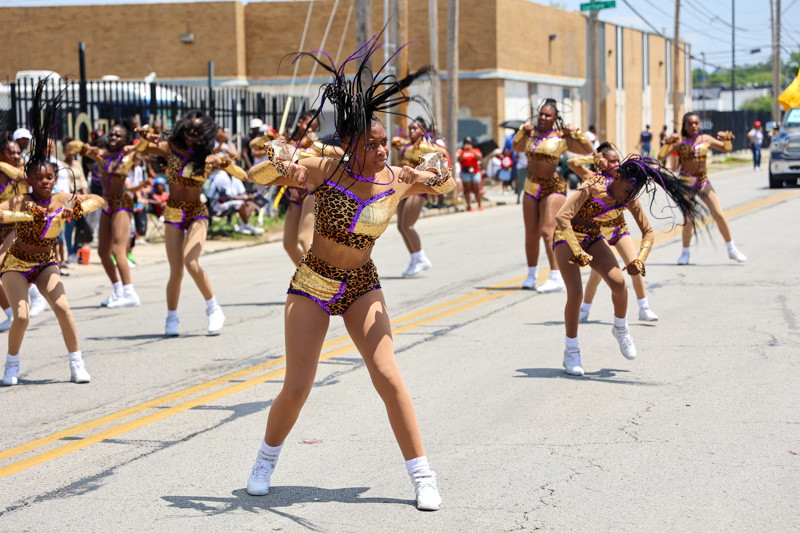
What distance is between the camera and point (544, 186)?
1152 cm

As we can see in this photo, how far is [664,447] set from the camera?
598 cm

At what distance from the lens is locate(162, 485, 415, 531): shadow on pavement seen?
508cm

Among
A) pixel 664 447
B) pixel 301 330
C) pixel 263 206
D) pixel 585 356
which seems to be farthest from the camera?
pixel 263 206

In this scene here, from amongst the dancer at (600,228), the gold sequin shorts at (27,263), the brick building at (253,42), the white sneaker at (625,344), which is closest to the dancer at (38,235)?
the gold sequin shorts at (27,263)

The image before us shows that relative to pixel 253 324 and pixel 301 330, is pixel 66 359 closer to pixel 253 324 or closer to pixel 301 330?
pixel 253 324

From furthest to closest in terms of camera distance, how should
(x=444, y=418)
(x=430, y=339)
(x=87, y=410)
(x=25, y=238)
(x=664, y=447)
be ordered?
(x=430, y=339) → (x=25, y=238) → (x=87, y=410) → (x=444, y=418) → (x=664, y=447)

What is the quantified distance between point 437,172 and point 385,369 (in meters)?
1.12

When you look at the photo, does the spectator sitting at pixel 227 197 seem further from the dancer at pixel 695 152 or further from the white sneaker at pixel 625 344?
the white sneaker at pixel 625 344

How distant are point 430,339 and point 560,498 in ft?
14.5

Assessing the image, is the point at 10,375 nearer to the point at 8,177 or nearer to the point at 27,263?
the point at 27,263

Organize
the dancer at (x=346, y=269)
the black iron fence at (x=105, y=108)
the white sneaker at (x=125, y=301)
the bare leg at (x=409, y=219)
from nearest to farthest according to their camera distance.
Answer: 1. the dancer at (x=346, y=269)
2. the white sneaker at (x=125, y=301)
3. the bare leg at (x=409, y=219)
4. the black iron fence at (x=105, y=108)

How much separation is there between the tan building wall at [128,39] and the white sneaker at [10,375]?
30.8 meters

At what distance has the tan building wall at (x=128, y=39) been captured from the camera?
37.6m

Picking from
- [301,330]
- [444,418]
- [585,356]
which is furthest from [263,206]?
[301,330]
